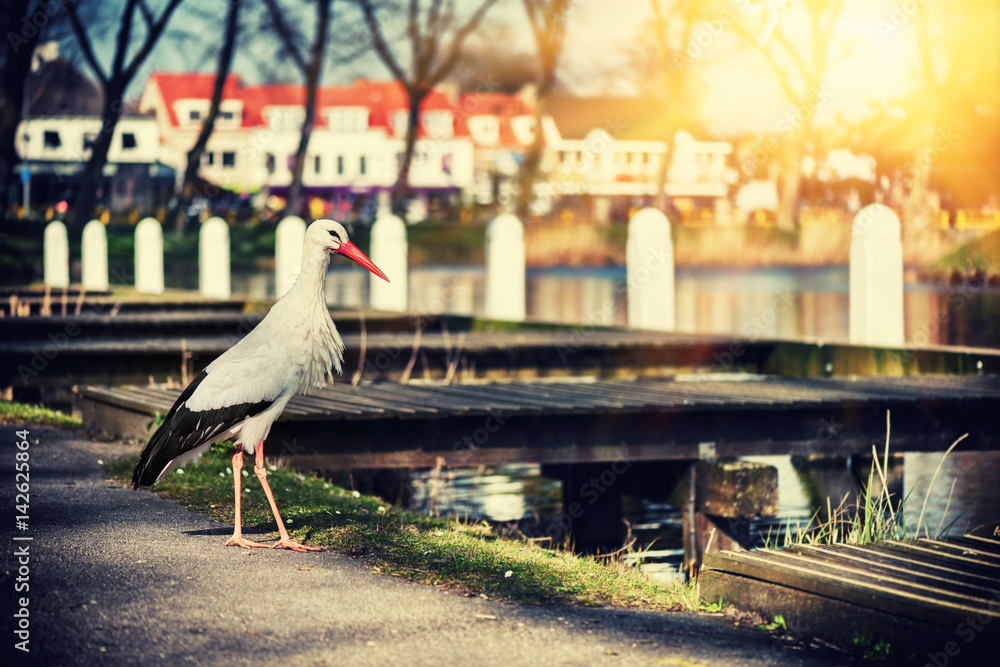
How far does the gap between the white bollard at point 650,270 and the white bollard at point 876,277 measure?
269 centimetres

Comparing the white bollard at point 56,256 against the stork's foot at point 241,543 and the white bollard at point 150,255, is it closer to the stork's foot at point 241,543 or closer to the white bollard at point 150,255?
the white bollard at point 150,255

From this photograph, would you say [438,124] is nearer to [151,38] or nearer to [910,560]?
[151,38]

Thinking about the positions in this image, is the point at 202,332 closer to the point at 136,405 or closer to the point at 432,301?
the point at 136,405

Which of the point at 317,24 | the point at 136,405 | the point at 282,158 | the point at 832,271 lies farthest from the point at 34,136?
the point at 136,405

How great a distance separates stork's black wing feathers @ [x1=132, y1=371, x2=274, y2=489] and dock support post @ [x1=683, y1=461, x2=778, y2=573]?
3.05 m

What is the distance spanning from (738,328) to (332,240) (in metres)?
16.0

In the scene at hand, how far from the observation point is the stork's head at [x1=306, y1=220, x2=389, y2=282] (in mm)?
5582

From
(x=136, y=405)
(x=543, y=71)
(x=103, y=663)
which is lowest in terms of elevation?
(x=103, y=663)

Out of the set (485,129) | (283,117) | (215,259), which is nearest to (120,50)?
(215,259)

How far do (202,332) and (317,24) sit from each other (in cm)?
3277

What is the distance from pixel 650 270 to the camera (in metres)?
13.3

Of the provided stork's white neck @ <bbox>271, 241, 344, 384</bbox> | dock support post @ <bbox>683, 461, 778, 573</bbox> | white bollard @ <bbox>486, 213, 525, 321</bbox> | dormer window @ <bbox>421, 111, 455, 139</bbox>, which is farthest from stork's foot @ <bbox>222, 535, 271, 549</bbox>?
dormer window @ <bbox>421, 111, 455, 139</bbox>

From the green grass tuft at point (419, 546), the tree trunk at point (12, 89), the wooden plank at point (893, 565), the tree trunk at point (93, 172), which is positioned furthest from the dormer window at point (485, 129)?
the wooden plank at point (893, 565)

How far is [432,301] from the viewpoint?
29.2 meters
